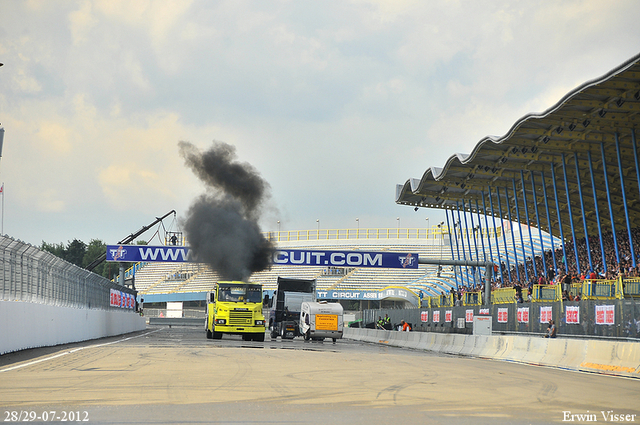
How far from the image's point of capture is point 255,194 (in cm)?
5806

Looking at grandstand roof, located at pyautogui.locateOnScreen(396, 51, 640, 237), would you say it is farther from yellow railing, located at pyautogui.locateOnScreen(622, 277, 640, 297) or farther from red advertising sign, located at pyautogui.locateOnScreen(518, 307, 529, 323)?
red advertising sign, located at pyautogui.locateOnScreen(518, 307, 529, 323)

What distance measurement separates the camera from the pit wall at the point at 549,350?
16734mm

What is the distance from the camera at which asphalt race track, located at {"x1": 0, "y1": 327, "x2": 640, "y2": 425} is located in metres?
8.66

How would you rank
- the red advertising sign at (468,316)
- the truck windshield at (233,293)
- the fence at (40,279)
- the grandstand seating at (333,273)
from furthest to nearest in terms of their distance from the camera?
the grandstand seating at (333,273) < the red advertising sign at (468,316) < the truck windshield at (233,293) < the fence at (40,279)

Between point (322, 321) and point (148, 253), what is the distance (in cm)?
2101

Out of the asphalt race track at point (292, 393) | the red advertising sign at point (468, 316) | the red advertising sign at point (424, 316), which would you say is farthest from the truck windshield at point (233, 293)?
the asphalt race track at point (292, 393)

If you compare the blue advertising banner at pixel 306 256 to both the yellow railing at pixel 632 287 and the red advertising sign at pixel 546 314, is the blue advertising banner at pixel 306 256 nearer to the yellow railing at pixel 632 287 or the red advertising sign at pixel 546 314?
the red advertising sign at pixel 546 314

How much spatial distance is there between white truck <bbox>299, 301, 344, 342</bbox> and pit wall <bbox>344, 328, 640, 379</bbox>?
4.82m

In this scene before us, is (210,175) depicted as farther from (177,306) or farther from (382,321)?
(177,306)

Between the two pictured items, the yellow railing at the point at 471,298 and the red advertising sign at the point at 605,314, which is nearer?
the red advertising sign at the point at 605,314

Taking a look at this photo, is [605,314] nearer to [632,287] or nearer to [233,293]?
[632,287]

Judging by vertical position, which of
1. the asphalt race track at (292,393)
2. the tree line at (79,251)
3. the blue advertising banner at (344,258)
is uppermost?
the tree line at (79,251)

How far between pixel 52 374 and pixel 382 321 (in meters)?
37.3

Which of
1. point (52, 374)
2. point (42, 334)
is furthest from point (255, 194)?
point (52, 374)
